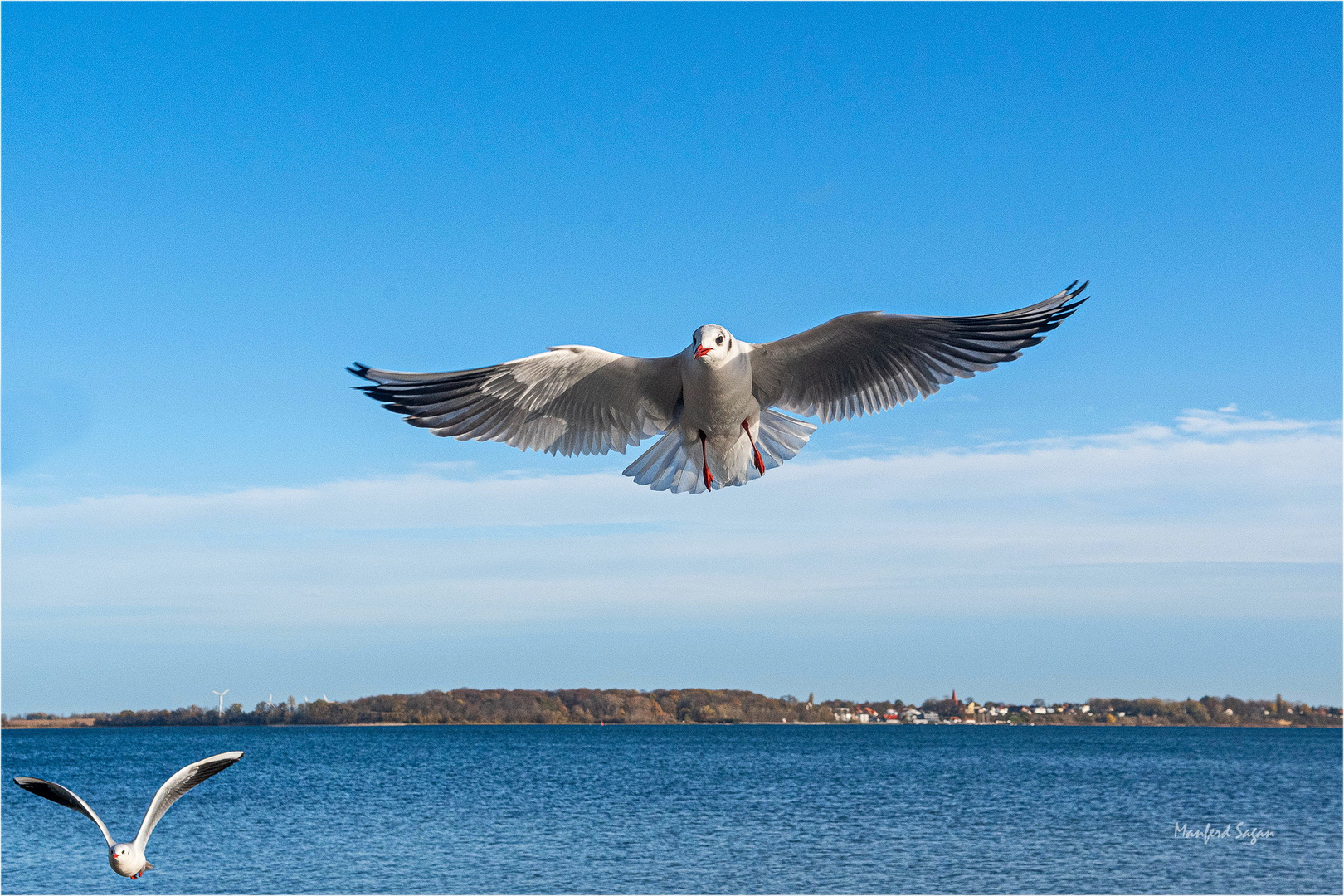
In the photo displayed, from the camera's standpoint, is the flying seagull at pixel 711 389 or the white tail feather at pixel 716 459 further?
the white tail feather at pixel 716 459

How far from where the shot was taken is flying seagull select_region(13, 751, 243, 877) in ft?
19.9

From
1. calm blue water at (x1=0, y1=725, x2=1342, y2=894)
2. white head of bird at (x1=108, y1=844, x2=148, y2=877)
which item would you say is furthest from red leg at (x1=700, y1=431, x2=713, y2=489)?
calm blue water at (x1=0, y1=725, x2=1342, y2=894)

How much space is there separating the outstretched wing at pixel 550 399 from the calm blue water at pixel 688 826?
27637 mm

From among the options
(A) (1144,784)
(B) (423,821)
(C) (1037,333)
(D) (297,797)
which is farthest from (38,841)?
(A) (1144,784)

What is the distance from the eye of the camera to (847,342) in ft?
28.5

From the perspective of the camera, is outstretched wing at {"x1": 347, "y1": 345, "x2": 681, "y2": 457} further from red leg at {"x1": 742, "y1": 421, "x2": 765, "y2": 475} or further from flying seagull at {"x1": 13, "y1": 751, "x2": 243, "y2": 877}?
flying seagull at {"x1": 13, "y1": 751, "x2": 243, "y2": 877}

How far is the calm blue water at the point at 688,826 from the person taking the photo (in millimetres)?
35719

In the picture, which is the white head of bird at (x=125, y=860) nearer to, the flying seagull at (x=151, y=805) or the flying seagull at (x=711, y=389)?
the flying seagull at (x=151, y=805)

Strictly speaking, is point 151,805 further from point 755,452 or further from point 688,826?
point 688,826
